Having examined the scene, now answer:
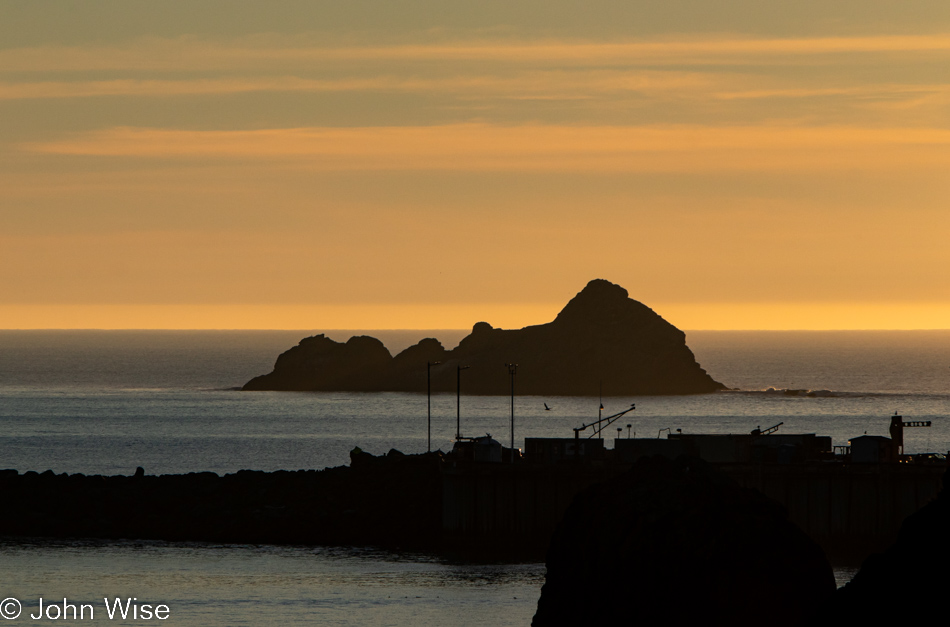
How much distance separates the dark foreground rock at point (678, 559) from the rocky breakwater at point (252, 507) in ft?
91.3

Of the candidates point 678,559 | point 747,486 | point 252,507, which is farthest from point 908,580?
point 252,507

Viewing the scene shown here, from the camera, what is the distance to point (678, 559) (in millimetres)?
50125

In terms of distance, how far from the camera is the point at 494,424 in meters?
199

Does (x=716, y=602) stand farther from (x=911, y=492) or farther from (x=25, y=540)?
(x=25, y=540)

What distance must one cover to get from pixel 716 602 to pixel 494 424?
5911 inches

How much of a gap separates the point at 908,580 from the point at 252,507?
6321 centimetres

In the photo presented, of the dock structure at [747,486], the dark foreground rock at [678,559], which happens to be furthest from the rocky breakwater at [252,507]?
the dark foreground rock at [678,559]

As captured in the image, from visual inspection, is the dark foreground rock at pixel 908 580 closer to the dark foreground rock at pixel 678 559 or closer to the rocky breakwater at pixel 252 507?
the dark foreground rock at pixel 678 559

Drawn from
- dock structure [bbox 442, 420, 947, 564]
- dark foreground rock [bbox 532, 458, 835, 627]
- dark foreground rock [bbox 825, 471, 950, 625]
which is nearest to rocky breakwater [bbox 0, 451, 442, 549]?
dock structure [bbox 442, 420, 947, 564]

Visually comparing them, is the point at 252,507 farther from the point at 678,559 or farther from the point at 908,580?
the point at 908,580

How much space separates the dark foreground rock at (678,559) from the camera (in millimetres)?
49125

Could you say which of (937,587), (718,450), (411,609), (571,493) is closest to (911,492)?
(718,450)

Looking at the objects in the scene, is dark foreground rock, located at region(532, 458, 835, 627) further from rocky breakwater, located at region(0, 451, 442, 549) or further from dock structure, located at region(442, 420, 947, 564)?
rocky breakwater, located at region(0, 451, 442, 549)

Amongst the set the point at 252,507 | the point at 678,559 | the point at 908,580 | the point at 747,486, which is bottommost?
the point at 252,507
